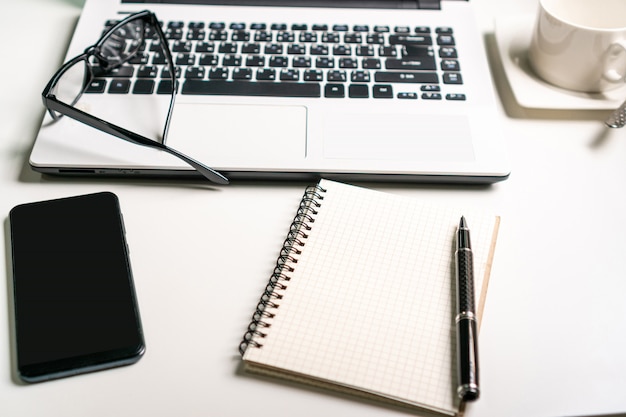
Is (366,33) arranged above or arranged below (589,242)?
above

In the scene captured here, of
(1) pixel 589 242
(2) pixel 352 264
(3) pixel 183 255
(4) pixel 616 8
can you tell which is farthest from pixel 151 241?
(4) pixel 616 8

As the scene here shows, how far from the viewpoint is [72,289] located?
532 mm

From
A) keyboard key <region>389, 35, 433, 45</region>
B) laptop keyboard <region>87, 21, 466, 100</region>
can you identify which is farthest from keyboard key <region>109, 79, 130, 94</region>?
keyboard key <region>389, 35, 433, 45</region>

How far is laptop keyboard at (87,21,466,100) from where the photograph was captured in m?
0.69

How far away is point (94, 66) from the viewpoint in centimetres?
70

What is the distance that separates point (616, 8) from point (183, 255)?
60 centimetres

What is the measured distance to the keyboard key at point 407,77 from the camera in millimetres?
700

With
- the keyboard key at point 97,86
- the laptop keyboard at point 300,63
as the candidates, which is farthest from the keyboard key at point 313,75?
the keyboard key at point 97,86

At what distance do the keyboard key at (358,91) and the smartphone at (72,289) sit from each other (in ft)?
0.94

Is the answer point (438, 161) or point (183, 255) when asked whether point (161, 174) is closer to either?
point (183, 255)

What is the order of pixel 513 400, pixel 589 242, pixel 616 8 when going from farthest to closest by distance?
pixel 616 8 → pixel 589 242 → pixel 513 400

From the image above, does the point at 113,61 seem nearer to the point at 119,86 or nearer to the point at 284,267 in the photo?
the point at 119,86

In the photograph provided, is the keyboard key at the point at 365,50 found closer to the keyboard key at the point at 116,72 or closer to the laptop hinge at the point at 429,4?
the laptop hinge at the point at 429,4

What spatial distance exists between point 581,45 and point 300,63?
32 centimetres
